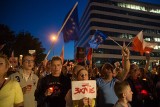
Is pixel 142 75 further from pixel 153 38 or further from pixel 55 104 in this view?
pixel 153 38

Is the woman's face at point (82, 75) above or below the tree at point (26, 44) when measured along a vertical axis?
below

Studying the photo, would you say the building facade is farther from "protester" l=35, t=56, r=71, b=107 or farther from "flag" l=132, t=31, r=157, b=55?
"protester" l=35, t=56, r=71, b=107

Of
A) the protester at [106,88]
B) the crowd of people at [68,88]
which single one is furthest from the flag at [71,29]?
the protester at [106,88]

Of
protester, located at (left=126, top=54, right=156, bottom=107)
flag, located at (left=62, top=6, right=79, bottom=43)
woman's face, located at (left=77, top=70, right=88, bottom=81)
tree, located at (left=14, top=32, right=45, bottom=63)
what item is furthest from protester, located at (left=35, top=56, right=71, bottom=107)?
tree, located at (left=14, top=32, right=45, bottom=63)

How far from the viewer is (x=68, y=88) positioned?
491 cm

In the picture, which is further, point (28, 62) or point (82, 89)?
point (28, 62)

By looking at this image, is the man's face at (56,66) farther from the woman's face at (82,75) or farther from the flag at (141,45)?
the flag at (141,45)

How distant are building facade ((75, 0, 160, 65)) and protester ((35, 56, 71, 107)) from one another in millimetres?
68931

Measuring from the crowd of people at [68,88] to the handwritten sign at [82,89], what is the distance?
0.07 m

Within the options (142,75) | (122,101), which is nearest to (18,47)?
(142,75)

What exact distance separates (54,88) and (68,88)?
1.04ft

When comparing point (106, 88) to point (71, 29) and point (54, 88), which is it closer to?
point (54, 88)

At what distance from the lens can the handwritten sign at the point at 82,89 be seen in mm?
4109

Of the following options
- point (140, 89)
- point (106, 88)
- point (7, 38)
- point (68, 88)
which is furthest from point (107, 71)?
point (7, 38)
